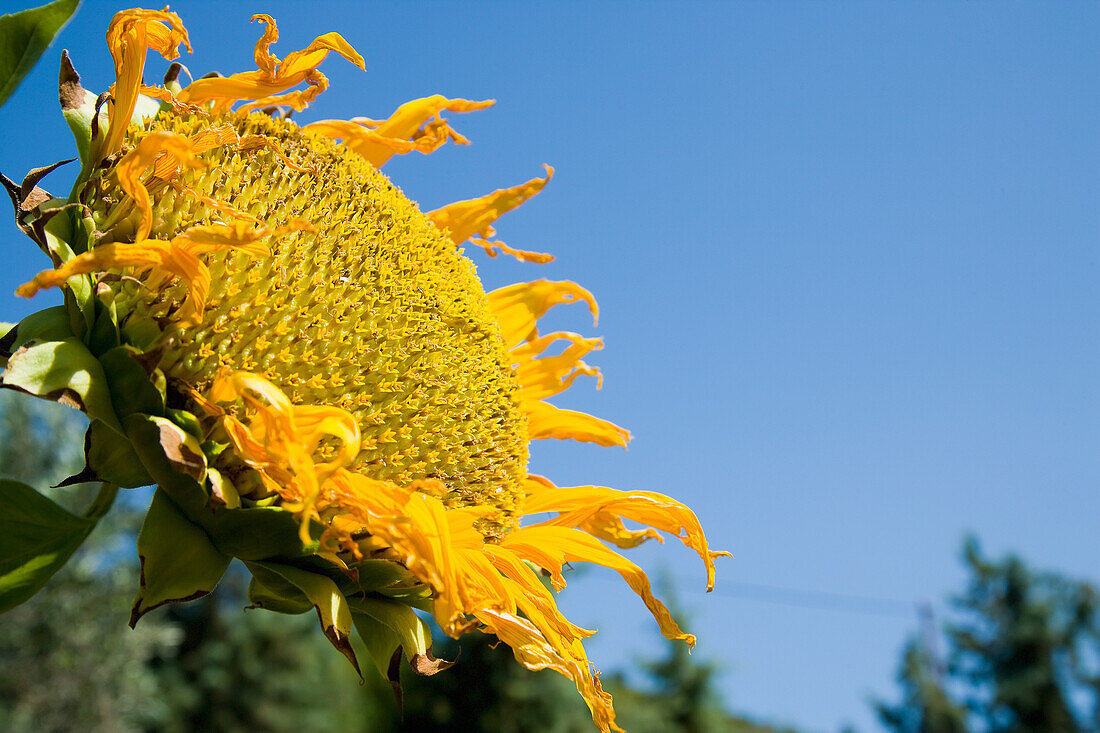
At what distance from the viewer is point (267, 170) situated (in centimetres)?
157

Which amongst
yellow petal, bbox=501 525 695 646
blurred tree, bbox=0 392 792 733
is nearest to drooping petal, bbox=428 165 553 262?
yellow petal, bbox=501 525 695 646

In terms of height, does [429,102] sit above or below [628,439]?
above

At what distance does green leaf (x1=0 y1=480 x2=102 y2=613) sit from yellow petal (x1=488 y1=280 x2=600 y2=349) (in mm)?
1026

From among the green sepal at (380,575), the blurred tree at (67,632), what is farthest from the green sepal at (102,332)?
the blurred tree at (67,632)

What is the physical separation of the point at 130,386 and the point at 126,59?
54 cm

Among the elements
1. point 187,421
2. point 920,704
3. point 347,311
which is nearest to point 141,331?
point 187,421

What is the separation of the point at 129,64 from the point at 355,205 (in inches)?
16.0

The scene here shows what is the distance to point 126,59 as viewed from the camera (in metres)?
1.50

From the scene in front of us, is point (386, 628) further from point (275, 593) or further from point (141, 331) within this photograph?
point (141, 331)

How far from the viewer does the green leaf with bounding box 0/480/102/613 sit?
135 cm

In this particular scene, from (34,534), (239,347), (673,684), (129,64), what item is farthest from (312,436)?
(673,684)

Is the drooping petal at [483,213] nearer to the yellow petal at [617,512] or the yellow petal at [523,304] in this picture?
the yellow petal at [523,304]

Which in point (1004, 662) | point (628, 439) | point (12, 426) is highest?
point (1004, 662)

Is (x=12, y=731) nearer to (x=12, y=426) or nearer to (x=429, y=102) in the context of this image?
(x=12, y=426)
